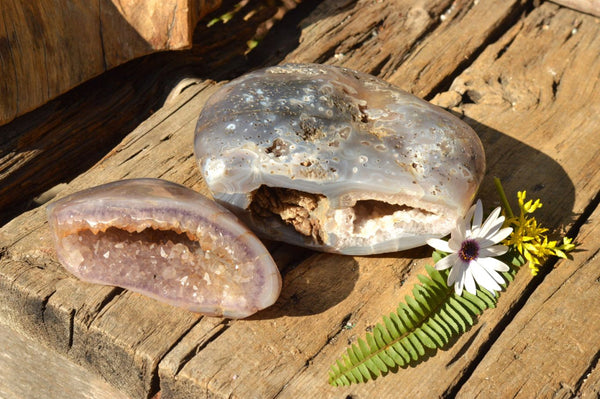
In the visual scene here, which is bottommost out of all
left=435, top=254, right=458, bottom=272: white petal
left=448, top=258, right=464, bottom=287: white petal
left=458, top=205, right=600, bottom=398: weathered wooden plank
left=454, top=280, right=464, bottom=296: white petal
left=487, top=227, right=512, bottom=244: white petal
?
left=458, top=205, right=600, bottom=398: weathered wooden plank

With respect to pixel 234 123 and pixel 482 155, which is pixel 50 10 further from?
pixel 482 155

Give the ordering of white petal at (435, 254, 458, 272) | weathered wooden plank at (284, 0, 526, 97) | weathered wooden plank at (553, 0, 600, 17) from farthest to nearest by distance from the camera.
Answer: weathered wooden plank at (553, 0, 600, 17)
weathered wooden plank at (284, 0, 526, 97)
white petal at (435, 254, 458, 272)

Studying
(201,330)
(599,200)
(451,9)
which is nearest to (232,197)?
(201,330)

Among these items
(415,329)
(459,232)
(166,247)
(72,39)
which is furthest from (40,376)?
(459,232)

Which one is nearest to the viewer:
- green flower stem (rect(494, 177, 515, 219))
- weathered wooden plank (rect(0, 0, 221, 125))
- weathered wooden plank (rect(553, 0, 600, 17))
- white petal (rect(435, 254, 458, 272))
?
white petal (rect(435, 254, 458, 272))

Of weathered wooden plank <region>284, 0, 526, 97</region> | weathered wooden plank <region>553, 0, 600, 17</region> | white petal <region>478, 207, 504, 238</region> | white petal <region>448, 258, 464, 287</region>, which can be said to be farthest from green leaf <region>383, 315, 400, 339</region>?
weathered wooden plank <region>553, 0, 600, 17</region>

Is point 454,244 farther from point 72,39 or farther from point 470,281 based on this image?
point 72,39

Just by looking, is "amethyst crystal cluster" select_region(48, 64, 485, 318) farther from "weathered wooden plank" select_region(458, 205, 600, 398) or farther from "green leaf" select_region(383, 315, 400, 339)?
"weathered wooden plank" select_region(458, 205, 600, 398)
